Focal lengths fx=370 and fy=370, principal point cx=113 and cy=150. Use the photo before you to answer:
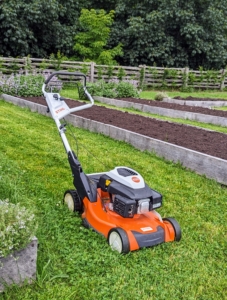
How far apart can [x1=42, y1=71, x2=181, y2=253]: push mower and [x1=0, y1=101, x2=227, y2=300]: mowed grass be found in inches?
3.5

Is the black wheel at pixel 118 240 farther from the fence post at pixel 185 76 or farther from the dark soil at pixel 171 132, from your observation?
the fence post at pixel 185 76

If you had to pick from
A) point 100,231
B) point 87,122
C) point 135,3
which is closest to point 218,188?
point 100,231

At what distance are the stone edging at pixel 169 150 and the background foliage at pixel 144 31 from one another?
13.1 metres

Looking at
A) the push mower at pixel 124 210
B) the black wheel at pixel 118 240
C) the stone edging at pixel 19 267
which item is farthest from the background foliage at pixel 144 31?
the stone edging at pixel 19 267

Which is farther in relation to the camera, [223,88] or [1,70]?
[223,88]

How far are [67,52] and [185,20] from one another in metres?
6.78

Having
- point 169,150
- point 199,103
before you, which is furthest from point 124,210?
point 199,103

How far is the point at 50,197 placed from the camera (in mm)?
3484

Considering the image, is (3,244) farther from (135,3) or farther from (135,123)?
(135,3)

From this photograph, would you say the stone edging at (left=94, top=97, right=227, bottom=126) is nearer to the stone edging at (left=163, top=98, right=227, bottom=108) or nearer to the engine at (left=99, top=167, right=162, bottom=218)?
the stone edging at (left=163, top=98, right=227, bottom=108)

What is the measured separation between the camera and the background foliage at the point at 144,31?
18.7m

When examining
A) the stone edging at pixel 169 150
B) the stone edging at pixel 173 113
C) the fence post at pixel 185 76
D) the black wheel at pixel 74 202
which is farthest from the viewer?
the fence post at pixel 185 76

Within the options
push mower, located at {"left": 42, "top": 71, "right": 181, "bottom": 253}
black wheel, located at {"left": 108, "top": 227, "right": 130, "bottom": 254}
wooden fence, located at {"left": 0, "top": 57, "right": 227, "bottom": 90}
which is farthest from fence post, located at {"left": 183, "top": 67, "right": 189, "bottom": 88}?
black wheel, located at {"left": 108, "top": 227, "right": 130, "bottom": 254}

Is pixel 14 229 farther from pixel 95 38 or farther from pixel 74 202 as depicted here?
pixel 95 38
